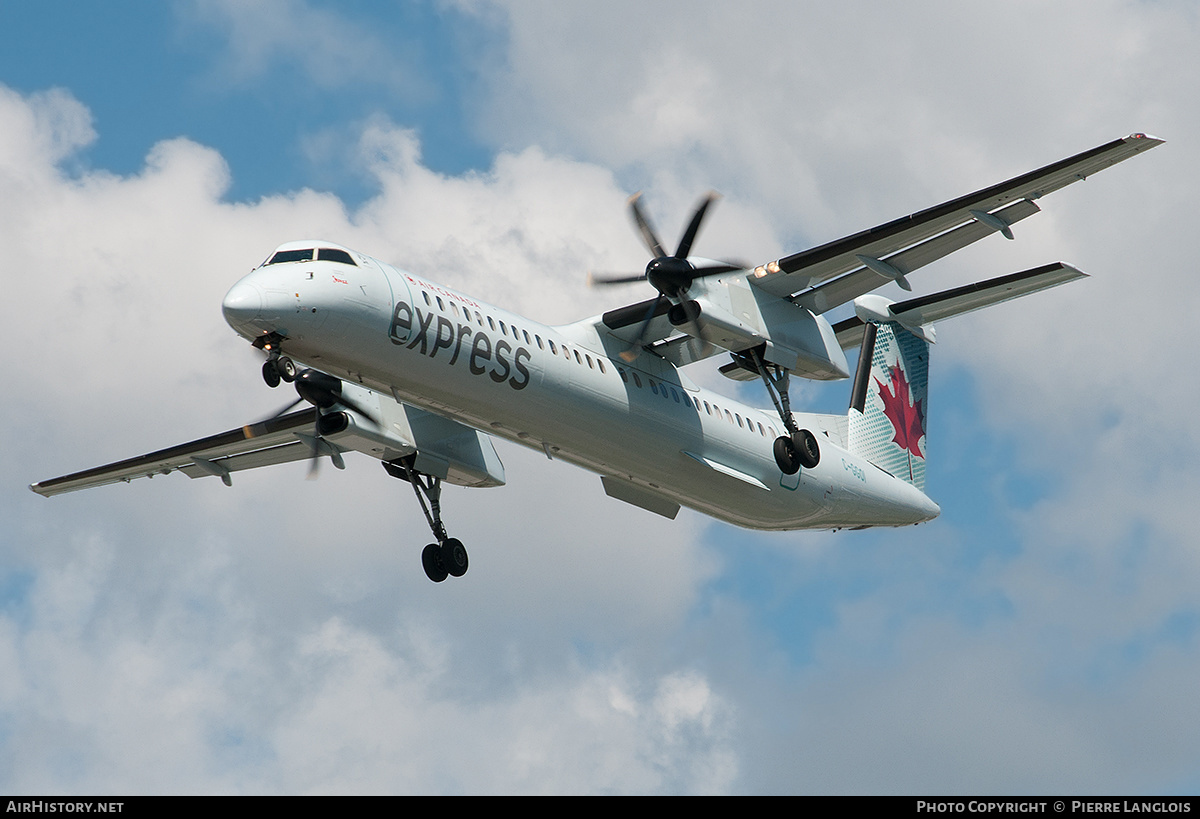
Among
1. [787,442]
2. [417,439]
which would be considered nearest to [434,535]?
[417,439]

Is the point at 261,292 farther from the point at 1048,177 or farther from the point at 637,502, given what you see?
the point at 1048,177

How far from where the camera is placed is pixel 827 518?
24.6 meters

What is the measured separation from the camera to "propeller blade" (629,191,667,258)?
21.5 metres

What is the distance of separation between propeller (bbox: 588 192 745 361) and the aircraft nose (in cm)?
579

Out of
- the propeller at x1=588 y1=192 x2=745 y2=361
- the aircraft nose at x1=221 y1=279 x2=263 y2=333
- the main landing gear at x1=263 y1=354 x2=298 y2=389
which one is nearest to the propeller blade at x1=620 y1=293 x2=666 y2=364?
the propeller at x1=588 y1=192 x2=745 y2=361

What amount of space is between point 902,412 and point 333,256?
13257mm

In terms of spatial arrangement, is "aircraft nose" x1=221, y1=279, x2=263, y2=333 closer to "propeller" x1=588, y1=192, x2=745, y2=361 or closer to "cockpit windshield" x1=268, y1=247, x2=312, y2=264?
"cockpit windshield" x1=268, y1=247, x2=312, y2=264

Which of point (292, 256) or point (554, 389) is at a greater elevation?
point (292, 256)

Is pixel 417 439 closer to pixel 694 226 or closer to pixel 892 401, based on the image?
pixel 694 226

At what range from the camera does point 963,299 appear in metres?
23.5

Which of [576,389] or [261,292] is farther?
[576,389]
